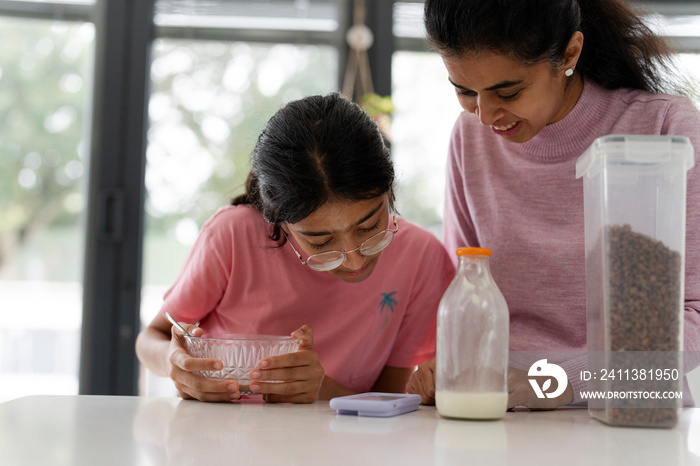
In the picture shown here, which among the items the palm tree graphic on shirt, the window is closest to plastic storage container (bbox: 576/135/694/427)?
the palm tree graphic on shirt

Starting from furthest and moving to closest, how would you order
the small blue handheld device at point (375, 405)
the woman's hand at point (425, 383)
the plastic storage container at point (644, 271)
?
the woman's hand at point (425, 383) < the small blue handheld device at point (375, 405) < the plastic storage container at point (644, 271)

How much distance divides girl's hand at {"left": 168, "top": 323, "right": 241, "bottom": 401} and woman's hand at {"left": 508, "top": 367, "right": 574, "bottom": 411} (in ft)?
1.38

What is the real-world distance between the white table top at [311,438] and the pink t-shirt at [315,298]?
16.2 inches

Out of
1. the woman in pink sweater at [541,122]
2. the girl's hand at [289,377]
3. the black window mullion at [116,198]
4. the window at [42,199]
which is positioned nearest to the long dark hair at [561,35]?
the woman in pink sweater at [541,122]

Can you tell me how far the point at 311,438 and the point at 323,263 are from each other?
1.88 ft

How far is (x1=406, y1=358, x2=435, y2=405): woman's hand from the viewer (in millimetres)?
1088

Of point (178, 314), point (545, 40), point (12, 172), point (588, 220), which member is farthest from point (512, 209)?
point (12, 172)

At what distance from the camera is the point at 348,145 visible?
1273 millimetres

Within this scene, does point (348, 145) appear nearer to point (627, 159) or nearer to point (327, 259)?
point (327, 259)

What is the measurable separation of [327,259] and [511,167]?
43cm

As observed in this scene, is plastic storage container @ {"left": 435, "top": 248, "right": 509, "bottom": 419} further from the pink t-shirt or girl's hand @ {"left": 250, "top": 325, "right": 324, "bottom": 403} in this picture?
the pink t-shirt

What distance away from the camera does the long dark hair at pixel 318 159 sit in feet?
4.10

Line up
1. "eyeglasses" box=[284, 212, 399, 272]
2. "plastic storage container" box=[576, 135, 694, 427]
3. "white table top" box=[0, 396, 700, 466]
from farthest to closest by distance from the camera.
Result: "eyeglasses" box=[284, 212, 399, 272]
"plastic storage container" box=[576, 135, 694, 427]
"white table top" box=[0, 396, 700, 466]

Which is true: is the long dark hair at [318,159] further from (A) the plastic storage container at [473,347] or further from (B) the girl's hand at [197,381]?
(A) the plastic storage container at [473,347]
